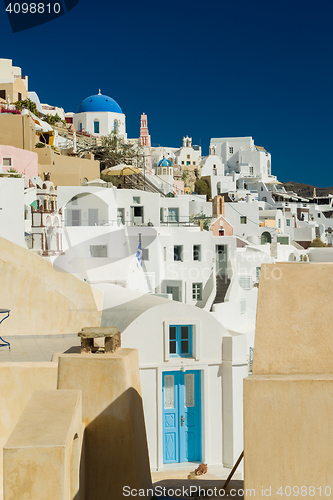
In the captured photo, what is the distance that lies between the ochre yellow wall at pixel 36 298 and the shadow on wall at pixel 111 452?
3.98 meters

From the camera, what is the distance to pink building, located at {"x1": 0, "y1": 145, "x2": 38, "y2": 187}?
86.3 ft

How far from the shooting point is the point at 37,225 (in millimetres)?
20078

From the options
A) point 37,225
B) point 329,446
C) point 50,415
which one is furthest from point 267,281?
point 37,225

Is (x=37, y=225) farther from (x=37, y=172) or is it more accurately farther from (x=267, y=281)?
(x=267, y=281)

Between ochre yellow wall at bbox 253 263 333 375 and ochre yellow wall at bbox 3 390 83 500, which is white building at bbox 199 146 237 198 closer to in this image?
ochre yellow wall at bbox 253 263 333 375

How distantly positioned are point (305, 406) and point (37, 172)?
2709 centimetres

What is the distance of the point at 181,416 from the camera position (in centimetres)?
994

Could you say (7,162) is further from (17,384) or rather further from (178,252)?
(17,384)

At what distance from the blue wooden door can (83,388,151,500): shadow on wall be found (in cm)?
336

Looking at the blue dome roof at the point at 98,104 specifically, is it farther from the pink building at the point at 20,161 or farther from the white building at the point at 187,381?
the white building at the point at 187,381

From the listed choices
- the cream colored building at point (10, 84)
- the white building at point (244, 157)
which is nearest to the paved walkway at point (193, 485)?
the cream colored building at point (10, 84)

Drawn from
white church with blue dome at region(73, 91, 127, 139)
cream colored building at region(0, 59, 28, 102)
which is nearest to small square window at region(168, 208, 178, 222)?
cream colored building at region(0, 59, 28, 102)

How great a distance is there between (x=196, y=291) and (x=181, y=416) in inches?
795

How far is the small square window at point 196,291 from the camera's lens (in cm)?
2981
